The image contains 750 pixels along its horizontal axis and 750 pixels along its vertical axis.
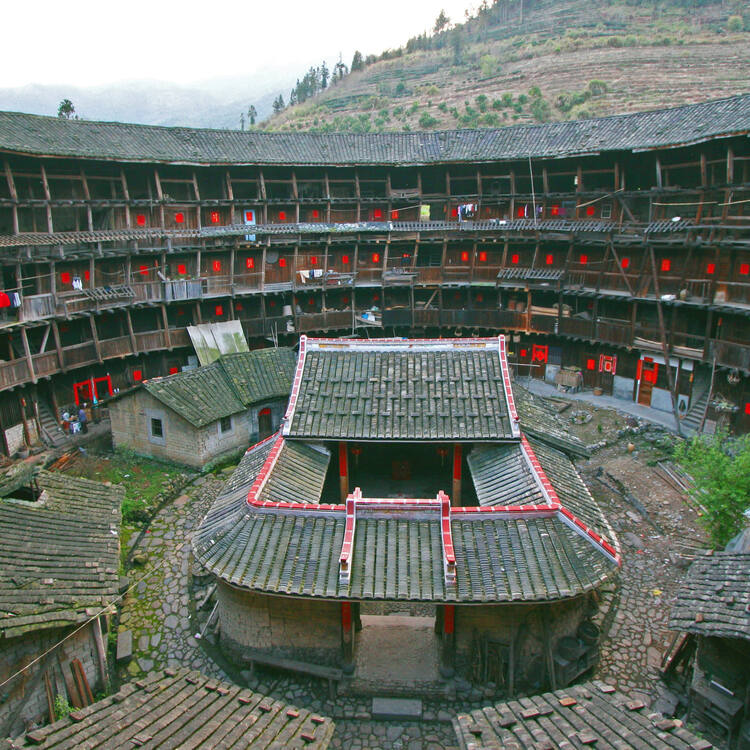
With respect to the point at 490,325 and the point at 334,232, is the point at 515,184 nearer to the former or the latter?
the point at 490,325

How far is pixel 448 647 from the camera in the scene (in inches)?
720

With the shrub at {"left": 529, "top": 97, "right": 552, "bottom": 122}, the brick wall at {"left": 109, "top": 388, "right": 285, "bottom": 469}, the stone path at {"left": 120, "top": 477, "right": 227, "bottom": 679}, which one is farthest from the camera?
the shrub at {"left": 529, "top": 97, "right": 552, "bottom": 122}

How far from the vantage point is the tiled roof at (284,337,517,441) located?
2447cm

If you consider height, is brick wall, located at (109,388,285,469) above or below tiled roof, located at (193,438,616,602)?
below

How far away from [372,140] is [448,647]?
41.8 metres

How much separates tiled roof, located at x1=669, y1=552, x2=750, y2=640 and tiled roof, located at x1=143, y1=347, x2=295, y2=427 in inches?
937

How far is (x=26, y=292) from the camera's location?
36062 mm

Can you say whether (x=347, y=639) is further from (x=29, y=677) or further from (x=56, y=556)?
(x=56, y=556)

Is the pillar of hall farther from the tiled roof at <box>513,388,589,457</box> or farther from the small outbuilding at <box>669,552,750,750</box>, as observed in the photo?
the tiled roof at <box>513,388,589,457</box>

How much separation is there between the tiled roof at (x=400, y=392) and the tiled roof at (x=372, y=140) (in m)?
20.4

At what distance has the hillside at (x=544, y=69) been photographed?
7931 cm

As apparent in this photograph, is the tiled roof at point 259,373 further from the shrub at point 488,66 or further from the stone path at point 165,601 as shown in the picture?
the shrub at point 488,66

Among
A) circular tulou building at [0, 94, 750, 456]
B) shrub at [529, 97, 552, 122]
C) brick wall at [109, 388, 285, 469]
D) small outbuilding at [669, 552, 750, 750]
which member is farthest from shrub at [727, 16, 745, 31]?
small outbuilding at [669, 552, 750, 750]

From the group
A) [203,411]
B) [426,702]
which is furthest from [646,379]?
[426,702]
